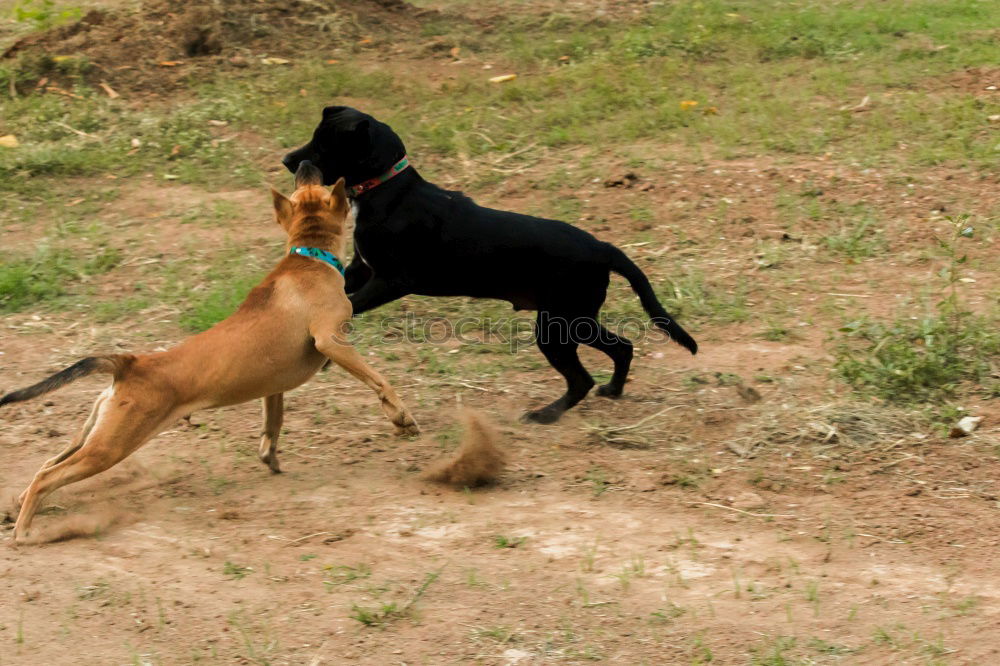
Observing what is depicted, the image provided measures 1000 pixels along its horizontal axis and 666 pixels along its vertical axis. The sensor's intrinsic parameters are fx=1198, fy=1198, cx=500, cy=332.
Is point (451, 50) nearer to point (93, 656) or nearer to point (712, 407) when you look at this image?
point (712, 407)

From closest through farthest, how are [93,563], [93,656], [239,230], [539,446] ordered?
1. [93,656]
2. [93,563]
3. [539,446]
4. [239,230]

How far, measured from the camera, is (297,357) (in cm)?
545

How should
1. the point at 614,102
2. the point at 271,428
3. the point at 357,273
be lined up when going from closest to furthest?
the point at 271,428, the point at 357,273, the point at 614,102

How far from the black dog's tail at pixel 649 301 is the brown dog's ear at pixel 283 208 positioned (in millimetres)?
1684

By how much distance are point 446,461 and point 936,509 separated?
2198mm

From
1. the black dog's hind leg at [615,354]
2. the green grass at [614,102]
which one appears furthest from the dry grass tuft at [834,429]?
the green grass at [614,102]

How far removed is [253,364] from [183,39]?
24.0 ft

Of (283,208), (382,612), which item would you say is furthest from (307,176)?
(382,612)

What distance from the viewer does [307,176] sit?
19.6 ft

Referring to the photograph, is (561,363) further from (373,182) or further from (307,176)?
(307,176)

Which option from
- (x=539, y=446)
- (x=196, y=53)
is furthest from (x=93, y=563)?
(x=196, y=53)

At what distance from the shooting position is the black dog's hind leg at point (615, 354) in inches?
252

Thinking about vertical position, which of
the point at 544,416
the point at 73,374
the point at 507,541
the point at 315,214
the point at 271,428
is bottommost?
the point at 544,416

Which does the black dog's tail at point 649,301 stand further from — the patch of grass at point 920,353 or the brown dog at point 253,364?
the brown dog at point 253,364
